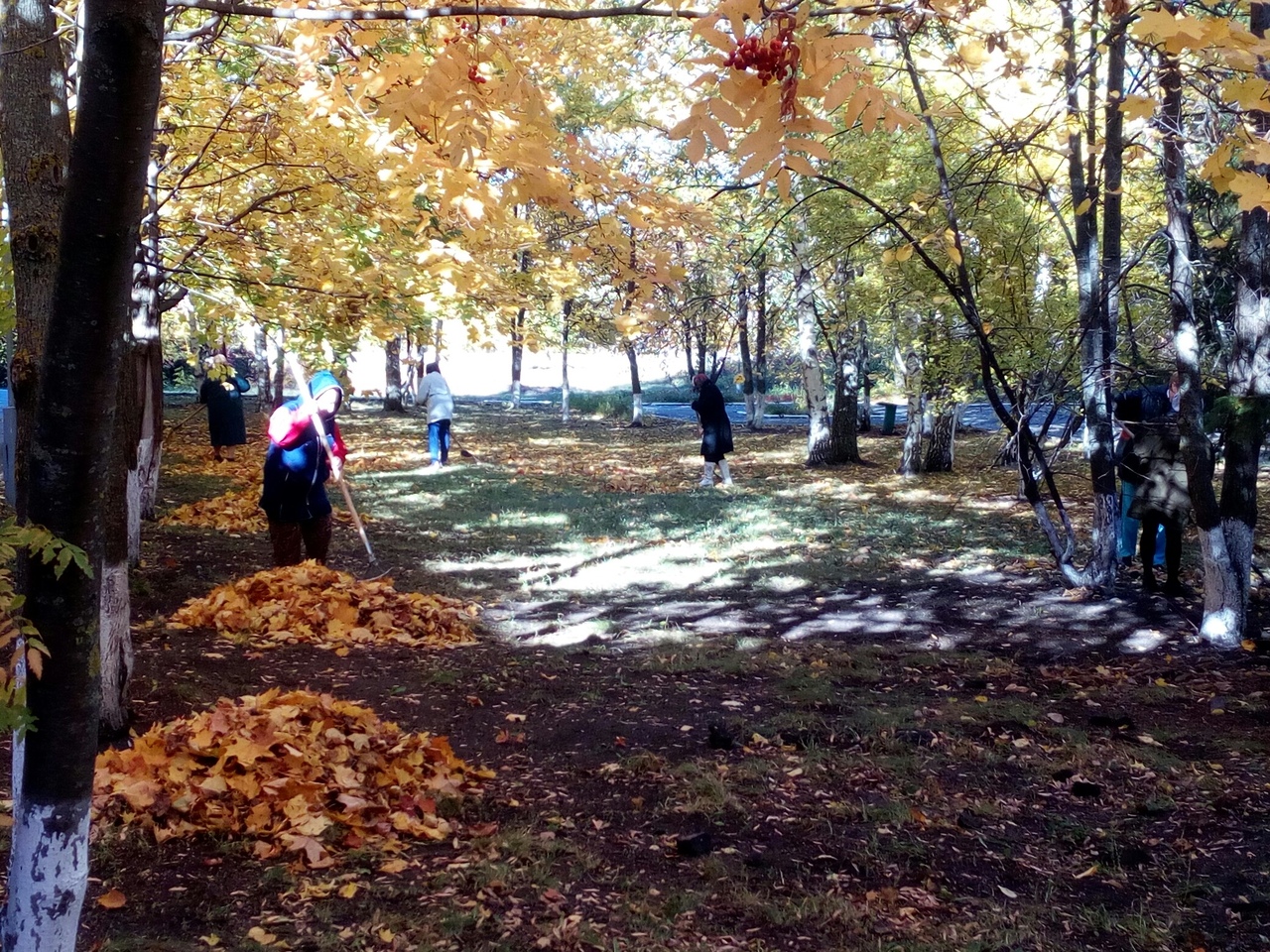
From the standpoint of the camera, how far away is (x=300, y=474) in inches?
297

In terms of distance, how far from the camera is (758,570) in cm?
973

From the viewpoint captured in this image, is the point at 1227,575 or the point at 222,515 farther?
the point at 222,515

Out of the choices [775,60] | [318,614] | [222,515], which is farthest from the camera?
[222,515]

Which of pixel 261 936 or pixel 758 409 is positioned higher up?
pixel 758 409

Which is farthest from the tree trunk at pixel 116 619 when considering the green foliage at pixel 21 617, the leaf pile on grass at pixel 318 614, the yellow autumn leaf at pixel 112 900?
the green foliage at pixel 21 617

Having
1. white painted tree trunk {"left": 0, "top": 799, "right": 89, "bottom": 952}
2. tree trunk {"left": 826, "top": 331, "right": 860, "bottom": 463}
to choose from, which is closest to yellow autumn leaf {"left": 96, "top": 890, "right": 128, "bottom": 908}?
white painted tree trunk {"left": 0, "top": 799, "right": 89, "bottom": 952}

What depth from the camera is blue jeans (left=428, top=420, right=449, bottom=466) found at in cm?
1733

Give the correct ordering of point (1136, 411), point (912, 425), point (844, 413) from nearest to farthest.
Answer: point (1136, 411) → point (912, 425) → point (844, 413)

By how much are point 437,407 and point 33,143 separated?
14.0 meters

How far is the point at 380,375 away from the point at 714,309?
49776 millimetres

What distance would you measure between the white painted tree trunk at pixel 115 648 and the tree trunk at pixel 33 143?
1.44 metres

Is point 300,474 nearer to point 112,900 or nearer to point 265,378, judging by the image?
point 112,900

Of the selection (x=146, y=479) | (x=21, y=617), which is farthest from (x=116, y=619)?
(x=146, y=479)

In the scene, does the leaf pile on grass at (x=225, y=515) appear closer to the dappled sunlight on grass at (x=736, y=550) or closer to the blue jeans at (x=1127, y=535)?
the dappled sunlight on grass at (x=736, y=550)
